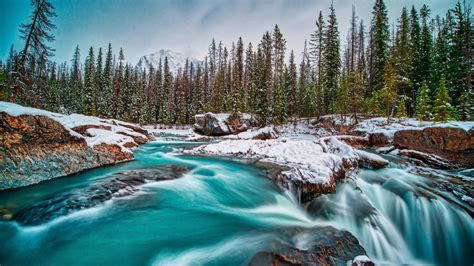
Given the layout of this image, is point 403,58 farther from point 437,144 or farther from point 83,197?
point 83,197

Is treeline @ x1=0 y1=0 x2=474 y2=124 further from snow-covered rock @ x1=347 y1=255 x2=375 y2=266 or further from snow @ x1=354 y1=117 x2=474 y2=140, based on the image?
snow-covered rock @ x1=347 y1=255 x2=375 y2=266

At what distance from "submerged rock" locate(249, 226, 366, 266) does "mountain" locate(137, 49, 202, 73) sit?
149466 mm

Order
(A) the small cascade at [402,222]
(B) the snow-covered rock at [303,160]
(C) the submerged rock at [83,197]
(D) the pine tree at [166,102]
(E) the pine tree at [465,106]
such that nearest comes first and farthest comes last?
1. (C) the submerged rock at [83,197]
2. (A) the small cascade at [402,222]
3. (B) the snow-covered rock at [303,160]
4. (E) the pine tree at [465,106]
5. (D) the pine tree at [166,102]

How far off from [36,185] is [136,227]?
4343mm

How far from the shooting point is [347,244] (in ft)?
12.6

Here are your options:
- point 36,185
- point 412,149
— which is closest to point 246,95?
point 412,149

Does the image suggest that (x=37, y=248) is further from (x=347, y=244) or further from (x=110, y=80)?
(x=110, y=80)

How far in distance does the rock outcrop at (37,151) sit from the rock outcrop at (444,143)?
15831 mm

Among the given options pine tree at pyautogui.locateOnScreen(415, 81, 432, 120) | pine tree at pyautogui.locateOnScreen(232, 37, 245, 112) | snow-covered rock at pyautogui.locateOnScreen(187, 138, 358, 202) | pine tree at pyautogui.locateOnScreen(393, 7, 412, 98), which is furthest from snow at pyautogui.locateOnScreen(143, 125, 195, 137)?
pine tree at pyautogui.locateOnScreen(393, 7, 412, 98)

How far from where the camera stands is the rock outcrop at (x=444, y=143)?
10.9 m

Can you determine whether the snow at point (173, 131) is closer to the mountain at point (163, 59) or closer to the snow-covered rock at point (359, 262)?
the snow-covered rock at point (359, 262)

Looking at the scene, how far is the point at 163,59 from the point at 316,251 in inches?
6982

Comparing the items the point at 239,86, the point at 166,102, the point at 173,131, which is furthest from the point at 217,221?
the point at 166,102

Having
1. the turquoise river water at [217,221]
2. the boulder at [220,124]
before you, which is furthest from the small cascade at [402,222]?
the boulder at [220,124]
